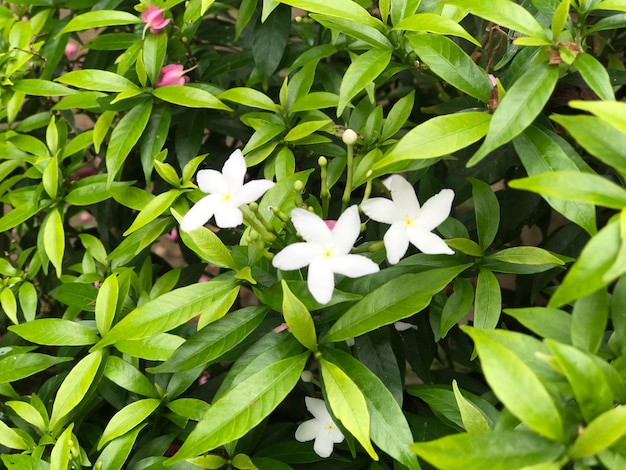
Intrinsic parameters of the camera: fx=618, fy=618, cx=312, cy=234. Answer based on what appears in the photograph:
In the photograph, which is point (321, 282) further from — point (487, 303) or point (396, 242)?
point (487, 303)

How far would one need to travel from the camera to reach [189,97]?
0.84 meters

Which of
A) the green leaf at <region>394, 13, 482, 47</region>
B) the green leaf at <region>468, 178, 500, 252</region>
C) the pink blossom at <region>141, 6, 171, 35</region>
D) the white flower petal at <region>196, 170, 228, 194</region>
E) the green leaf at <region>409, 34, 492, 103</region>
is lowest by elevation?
the green leaf at <region>468, 178, 500, 252</region>

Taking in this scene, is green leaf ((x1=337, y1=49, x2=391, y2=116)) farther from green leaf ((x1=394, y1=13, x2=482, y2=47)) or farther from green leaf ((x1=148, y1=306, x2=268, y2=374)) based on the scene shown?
green leaf ((x1=148, y1=306, x2=268, y2=374))

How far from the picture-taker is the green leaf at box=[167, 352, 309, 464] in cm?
55

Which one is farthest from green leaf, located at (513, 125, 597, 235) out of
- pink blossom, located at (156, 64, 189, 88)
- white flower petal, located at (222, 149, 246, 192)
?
pink blossom, located at (156, 64, 189, 88)

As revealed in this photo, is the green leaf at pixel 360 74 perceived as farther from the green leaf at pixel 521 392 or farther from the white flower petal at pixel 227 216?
the green leaf at pixel 521 392

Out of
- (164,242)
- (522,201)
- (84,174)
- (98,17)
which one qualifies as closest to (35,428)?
(84,174)

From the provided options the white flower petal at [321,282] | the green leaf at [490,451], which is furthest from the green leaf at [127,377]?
the green leaf at [490,451]

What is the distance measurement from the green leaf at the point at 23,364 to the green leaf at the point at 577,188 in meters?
0.66

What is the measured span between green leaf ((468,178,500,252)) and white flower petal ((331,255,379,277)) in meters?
0.20

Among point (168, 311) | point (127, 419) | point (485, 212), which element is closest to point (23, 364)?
point (127, 419)

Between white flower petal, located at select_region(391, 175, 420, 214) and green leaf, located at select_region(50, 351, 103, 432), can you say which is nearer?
white flower petal, located at select_region(391, 175, 420, 214)

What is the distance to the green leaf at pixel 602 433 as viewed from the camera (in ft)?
1.39

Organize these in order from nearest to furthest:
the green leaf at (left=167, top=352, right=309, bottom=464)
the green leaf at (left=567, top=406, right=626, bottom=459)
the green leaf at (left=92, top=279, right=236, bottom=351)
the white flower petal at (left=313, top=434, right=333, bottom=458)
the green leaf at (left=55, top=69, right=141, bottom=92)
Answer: the green leaf at (left=567, top=406, right=626, bottom=459) < the green leaf at (left=167, top=352, right=309, bottom=464) < the green leaf at (left=92, top=279, right=236, bottom=351) < the white flower petal at (left=313, top=434, right=333, bottom=458) < the green leaf at (left=55, top=69, right=141, bottom=92)
